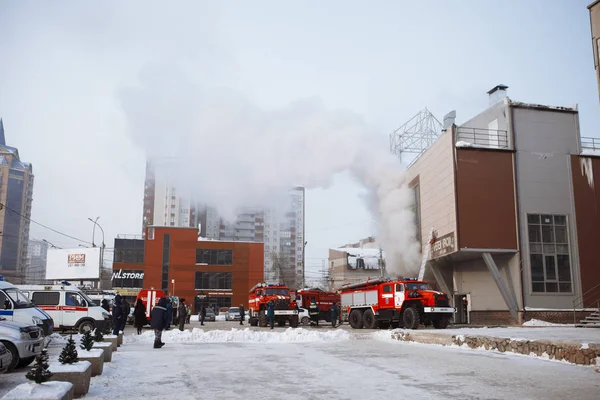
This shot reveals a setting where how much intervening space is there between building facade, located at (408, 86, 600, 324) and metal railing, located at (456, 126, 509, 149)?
135mm

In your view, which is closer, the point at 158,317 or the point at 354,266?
the point at 158,317

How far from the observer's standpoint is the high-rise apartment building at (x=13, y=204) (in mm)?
142500

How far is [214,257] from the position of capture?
74.8m

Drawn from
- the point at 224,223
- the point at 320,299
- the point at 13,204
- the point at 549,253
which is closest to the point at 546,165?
the point at 549,253

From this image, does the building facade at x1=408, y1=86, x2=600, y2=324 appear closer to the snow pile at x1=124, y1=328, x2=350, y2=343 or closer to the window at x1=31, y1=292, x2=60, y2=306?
the snow pile at x1=124, y1=328, x2=350, y2=343

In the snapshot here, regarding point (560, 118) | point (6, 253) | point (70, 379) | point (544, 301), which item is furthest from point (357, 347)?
point (6, 253)

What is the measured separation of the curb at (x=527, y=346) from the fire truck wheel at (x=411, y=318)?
612cm

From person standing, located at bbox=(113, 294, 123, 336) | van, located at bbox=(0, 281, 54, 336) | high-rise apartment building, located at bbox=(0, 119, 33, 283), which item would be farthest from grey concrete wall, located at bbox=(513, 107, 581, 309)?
high-rise apartment building, located at bbox=(0, 119, 33, 283)

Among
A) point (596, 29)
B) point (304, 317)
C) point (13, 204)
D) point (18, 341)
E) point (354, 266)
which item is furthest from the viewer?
point (13, 204)

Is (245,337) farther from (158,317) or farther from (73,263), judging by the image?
(73,263)

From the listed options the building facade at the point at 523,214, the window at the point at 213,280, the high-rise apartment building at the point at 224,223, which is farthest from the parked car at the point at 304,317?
the high-rise apartment building at the point at 224,223

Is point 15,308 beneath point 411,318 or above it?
above

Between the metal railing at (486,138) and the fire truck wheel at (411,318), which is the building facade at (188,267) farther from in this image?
the fire truck wheel at (411,318)

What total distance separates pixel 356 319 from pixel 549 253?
1336 cm
